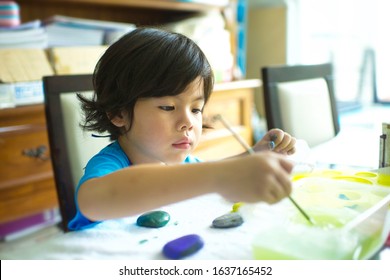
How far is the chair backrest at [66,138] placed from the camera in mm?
564

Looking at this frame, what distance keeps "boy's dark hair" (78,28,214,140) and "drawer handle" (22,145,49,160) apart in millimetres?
594

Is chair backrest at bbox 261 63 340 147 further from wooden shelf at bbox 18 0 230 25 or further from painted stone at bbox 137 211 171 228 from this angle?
wooden shelf at bbox 18 0 230 25

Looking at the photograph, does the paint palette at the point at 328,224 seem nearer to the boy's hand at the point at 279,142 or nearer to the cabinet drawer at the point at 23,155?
the boy's hand at the point at 279,142

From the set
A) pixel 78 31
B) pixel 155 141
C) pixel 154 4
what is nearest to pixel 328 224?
pixel 155 141

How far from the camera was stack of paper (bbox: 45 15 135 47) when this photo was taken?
104 centimetres

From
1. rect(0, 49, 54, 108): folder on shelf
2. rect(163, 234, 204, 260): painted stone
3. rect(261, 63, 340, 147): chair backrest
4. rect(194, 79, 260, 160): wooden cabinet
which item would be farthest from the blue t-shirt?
rect(194, 79, 260, 160): wooden cabinet

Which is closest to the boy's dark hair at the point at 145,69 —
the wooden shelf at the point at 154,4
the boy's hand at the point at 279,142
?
the boy's hand at the point at 279,142

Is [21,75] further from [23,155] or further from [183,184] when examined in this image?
[183,184]

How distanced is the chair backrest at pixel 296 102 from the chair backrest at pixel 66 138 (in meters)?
0.37

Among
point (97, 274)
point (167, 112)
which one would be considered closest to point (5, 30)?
point (167, 112)

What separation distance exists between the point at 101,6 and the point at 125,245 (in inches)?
46.4

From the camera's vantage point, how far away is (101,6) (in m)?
1.35

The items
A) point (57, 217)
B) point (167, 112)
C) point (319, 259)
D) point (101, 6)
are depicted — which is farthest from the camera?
point (101, 6)

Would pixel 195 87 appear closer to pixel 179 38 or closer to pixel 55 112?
pixel 179 38
